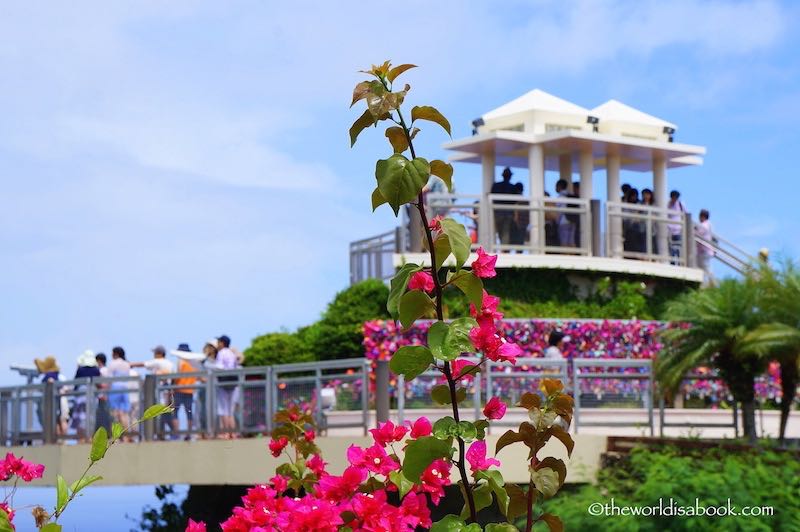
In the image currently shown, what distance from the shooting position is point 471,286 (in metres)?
3.75

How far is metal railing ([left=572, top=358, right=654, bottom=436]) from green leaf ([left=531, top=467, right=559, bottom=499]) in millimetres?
12982

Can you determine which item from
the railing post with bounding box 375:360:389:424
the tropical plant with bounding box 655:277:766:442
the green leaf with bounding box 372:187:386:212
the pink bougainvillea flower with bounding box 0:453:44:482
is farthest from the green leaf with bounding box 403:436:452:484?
the tropical plant with bounding box 655:277:766:442

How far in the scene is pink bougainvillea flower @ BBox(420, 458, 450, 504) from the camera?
4.35 metres

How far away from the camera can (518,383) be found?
1697cm

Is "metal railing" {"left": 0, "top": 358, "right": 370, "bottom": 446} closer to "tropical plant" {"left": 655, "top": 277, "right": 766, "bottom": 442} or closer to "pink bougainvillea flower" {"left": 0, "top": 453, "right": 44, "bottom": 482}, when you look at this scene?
"tropical plant" {"left": 655, "top": 277, "right": 766, "bottom": 442}

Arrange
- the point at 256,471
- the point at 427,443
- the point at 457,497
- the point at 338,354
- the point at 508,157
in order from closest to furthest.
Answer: the point at 427,443, the point at 457,497, the point at 256,471, the point at 338,354, the point at 508,157

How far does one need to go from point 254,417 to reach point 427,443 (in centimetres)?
1364

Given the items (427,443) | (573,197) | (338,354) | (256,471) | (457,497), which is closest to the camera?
(427,443)

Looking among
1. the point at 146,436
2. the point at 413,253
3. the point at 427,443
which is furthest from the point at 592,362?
the point at 427,443

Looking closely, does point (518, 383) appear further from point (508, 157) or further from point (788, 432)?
point (508, 157)

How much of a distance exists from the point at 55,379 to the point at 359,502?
60.6 ft

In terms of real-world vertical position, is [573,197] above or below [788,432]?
above

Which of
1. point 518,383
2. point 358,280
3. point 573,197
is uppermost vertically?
point 573,197

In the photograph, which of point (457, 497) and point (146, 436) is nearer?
point (457, 497)
